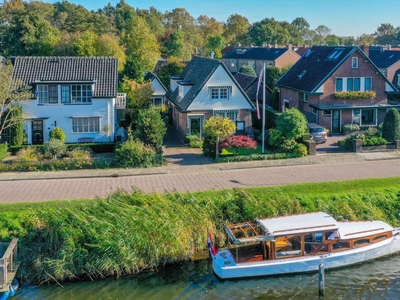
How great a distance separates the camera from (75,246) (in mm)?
21125

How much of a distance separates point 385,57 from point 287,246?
47848mm

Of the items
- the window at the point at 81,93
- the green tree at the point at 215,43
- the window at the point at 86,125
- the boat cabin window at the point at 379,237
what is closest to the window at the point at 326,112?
the window at the point at 86,125

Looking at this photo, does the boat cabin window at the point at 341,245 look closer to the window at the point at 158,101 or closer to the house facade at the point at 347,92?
the house facade at the point at 347,92

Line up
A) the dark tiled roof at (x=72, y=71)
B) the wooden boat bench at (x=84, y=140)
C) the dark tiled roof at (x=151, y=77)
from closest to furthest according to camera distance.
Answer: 1. the dark tiled roof at (x=72, y=71)
2. the wooden boat bench at (x=84, y=140)
3. the dark tiled roof at (x=151, y=77)

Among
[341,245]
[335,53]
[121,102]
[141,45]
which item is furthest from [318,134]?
[141,45]

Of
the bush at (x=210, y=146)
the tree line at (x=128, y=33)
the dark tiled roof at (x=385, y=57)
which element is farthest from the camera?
the tree line at (x=128, y=33)

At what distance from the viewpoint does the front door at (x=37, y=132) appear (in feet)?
128

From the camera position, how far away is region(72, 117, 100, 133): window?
39.5 metres

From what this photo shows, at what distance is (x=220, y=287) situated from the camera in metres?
20.7

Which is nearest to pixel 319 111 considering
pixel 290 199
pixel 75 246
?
pixel 290 199

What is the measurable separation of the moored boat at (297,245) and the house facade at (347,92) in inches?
848

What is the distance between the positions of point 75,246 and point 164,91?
32.1 meters

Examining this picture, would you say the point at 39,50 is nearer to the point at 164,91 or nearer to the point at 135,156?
the point at 164,91

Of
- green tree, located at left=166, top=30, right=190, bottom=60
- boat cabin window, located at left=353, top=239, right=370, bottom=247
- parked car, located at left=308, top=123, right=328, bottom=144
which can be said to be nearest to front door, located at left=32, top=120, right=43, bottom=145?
parked car, located at left=308, top=123, right=328, bottom=144
